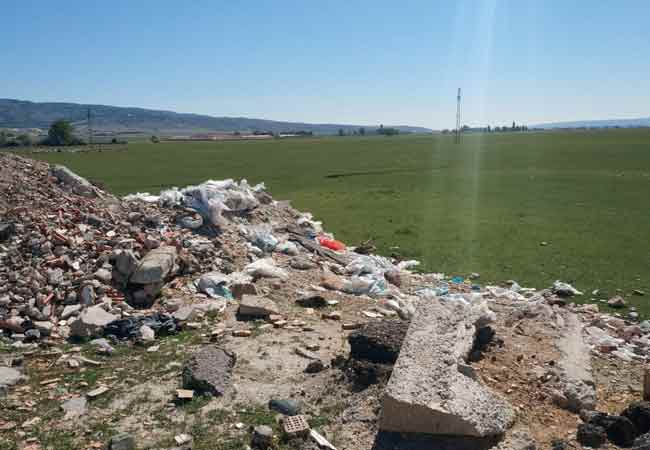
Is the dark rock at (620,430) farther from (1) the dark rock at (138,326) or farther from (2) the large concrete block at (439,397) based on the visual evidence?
(1) the dark rock at (138,326)

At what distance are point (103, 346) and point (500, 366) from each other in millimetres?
4485

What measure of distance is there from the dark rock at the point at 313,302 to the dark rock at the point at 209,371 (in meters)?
2.13

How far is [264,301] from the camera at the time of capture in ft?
23.4

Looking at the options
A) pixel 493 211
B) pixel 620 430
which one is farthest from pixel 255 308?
pixel 493 211

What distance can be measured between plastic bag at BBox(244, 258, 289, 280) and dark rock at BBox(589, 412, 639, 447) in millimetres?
5329

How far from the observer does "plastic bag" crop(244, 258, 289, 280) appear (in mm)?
8469

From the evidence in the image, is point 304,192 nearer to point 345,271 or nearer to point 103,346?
point 345,271

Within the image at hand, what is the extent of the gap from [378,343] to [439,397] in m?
1.22

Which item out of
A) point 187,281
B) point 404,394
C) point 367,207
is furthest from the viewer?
point 367,207

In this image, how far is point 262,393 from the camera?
501 centimetres

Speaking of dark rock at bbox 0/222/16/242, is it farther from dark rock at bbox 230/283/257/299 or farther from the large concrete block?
the large concrete block

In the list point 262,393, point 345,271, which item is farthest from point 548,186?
point 262,393

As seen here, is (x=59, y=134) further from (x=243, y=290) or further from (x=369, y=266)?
(x=243, y=290)

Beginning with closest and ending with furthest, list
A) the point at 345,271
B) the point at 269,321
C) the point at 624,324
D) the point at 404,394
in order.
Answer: the point at 404,394 < the point at 269,321 < the point at 624,324 < the point at 345,271
